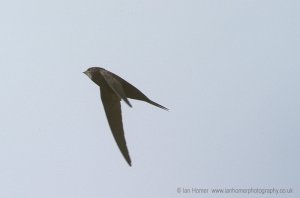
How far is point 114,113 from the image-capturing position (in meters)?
4.46

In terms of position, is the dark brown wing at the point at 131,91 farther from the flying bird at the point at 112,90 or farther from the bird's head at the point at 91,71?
the bird's head at the point at 91,71

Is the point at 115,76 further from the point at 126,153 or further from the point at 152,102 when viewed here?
the point at 126,153

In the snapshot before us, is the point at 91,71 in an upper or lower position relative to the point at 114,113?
upper

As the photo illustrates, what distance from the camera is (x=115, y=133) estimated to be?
411cm

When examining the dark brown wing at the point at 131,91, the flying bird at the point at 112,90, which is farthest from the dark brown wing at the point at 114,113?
the dark brown wing at the point at 131,91

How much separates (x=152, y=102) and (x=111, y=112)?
0.34 m

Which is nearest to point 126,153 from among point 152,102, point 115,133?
point 115,133

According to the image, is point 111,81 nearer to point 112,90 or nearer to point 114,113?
point 112,90

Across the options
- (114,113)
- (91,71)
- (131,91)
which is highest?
(91,71)

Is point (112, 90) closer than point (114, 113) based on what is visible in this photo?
No

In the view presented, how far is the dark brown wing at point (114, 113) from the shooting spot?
4035 millimetres

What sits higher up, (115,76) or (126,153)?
(115,76)

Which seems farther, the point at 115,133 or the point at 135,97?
the point at 135,97

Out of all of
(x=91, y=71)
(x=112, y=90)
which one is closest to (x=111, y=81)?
(x=112, y=90)
